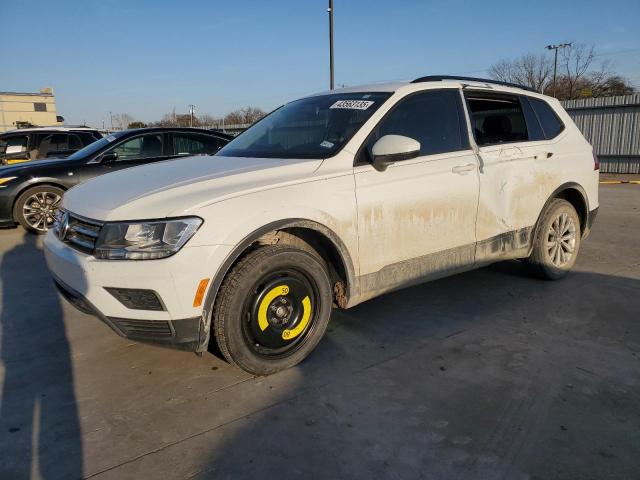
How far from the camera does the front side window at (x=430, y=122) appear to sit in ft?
11.4

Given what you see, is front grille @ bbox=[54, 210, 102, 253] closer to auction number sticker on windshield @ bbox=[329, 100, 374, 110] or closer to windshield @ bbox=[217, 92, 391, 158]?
windshield @ bbox=[217, 92, 391, 158]

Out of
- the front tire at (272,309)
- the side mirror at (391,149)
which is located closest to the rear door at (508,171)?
the side mirror at (391,149)

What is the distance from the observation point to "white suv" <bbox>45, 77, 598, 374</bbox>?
8.45 feet

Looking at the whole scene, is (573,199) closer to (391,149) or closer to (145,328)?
(391,149)

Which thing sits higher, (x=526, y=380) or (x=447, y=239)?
(x=447, y=239)

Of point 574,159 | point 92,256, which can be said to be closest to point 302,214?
point 92,256

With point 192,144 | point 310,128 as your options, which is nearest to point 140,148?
point 192,144

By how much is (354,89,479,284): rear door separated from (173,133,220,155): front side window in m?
5.08

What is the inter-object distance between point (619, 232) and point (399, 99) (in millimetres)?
5302

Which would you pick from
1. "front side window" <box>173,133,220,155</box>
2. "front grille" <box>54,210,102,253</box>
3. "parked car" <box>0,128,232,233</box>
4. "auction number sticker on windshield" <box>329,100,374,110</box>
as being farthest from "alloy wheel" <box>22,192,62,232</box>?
"auction number sticker on windshield" <box>329,100,374,110</box>

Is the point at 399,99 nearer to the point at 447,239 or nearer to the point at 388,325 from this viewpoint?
the point at 447,239

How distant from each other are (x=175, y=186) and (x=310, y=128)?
50.5 inches

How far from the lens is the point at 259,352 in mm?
2924

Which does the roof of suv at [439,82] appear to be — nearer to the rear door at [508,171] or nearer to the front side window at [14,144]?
the rear door at [508,171]
